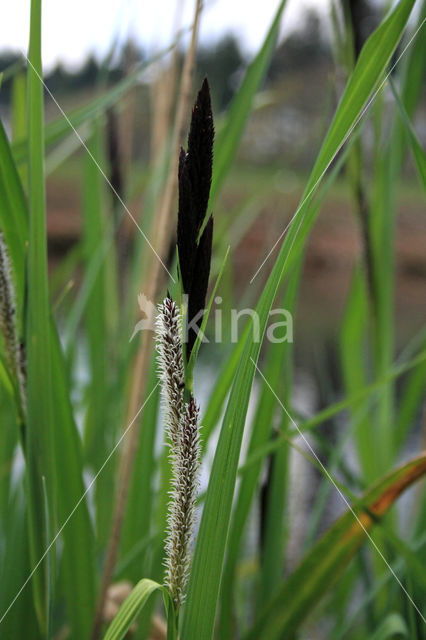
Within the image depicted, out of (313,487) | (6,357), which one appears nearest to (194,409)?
(6,357)

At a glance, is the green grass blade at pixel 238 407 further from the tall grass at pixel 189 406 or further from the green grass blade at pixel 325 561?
the green grass blade at pixel 325 561

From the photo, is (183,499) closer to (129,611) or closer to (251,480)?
(129,611)

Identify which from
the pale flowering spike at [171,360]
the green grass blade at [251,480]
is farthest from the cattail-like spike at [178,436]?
the green grass blade at [251,480]

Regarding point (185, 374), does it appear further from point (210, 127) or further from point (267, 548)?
point (267, 548)

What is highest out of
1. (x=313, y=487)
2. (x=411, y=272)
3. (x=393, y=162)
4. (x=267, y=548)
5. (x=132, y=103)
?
(x=411, y=272)

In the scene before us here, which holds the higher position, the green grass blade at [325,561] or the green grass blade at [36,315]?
the green grass blade at [36,315]

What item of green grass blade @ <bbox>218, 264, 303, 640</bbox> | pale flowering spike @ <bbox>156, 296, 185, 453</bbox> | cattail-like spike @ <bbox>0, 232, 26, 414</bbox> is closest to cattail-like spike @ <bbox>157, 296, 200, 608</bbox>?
pale flowering spike @ <bbox>156, 296, 185, 453</bbox>

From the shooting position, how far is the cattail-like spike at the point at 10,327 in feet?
1.00

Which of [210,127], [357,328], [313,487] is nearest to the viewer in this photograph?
[210,127]

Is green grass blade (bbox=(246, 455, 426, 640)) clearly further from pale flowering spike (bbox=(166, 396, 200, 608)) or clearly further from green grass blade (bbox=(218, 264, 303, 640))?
pale flowering spike (bbox=(166, 396, 200, 608))

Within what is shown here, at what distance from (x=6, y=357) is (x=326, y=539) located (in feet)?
0.78

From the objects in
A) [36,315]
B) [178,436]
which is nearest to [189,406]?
[178,436]

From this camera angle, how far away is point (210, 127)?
0.22m

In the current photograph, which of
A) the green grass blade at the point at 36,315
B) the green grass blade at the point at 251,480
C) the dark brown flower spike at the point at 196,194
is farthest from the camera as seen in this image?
the green grass blade at the point at 251,480
